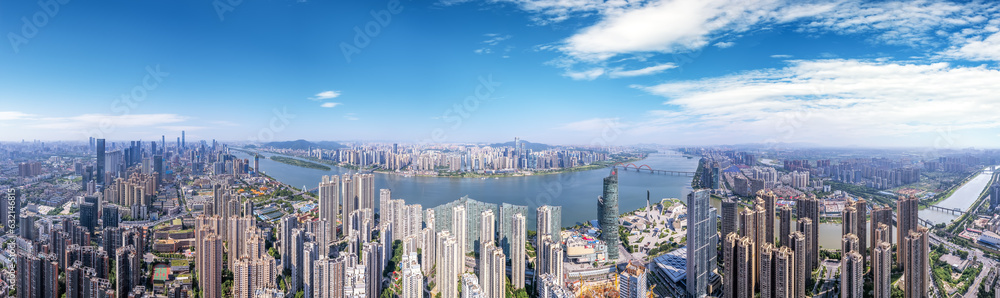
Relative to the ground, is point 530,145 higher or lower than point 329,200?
higher

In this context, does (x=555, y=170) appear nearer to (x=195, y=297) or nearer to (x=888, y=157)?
(x=888, y=157)

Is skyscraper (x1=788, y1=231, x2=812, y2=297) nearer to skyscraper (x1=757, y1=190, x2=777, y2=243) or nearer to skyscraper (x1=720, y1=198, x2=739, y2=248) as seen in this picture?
skyscraper (x1=757, y1=190, x2=777, y2=243)

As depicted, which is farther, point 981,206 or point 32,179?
point 32,179

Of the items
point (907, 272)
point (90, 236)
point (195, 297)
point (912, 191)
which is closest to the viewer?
point (907, 272)

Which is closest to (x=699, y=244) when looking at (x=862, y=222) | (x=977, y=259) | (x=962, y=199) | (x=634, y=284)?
(x=634, y=284)

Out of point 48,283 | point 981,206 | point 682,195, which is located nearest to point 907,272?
point 981,206

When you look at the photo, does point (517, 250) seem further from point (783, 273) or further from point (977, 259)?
point (977, 259)
